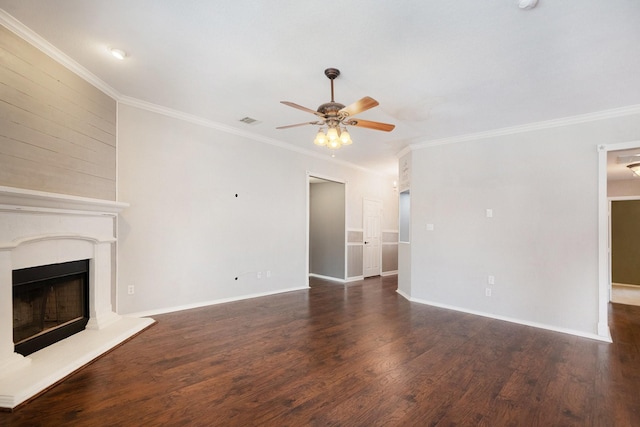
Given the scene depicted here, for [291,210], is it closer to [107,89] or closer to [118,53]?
[107,89]

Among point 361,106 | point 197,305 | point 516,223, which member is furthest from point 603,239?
point 197,305

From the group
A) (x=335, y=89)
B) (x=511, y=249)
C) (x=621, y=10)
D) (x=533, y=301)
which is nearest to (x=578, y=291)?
(x=533, y=301)

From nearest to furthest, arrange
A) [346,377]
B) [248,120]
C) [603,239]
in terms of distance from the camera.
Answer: [346,377], [603,239], [248,120]

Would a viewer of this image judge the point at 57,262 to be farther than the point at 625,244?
No

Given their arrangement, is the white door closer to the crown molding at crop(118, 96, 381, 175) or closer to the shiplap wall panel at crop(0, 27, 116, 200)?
the crown molding at crop(118, 96, 381, 175)

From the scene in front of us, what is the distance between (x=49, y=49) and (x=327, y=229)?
227 inches

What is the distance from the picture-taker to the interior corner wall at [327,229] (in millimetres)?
7199

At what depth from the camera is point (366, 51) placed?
264 cm

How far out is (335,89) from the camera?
11.0 feet

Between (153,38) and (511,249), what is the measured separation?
16.8ft

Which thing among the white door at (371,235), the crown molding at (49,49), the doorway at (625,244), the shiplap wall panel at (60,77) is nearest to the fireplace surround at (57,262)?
the shiplap wall panel at (60,77)

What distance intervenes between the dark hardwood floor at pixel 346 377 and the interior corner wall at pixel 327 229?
3.16 metres

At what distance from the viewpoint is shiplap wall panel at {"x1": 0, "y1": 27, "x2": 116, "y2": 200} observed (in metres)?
2.51

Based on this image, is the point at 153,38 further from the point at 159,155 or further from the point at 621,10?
the point at 621,10
